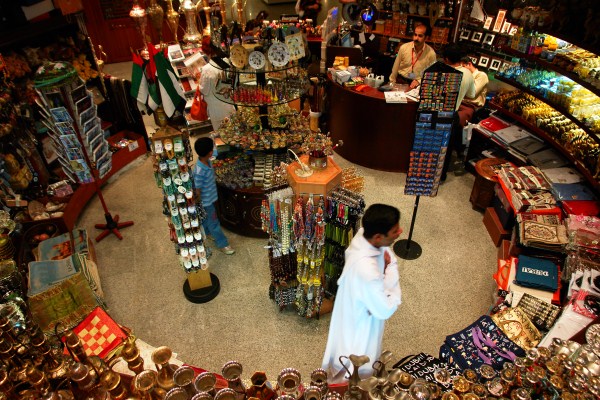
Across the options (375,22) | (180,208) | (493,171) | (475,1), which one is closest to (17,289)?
(180,208)

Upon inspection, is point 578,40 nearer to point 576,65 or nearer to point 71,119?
point 576,65

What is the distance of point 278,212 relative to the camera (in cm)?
320

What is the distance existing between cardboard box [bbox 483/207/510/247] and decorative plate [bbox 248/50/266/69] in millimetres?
3202

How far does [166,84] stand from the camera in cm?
429

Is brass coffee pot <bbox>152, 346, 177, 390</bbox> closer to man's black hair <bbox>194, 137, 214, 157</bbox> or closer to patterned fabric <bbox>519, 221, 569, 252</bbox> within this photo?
man's black hair <bbox>194, 137, 214, 157</bbox>

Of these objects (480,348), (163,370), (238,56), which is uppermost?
(238,56)

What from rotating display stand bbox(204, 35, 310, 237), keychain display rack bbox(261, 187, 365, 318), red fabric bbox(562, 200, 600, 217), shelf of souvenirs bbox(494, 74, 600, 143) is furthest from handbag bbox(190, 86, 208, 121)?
red fabric bbox(562, 200, 600, 217)

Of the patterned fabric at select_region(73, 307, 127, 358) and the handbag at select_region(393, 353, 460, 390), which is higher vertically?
the handbag at select_region(393, 353, 460, 390)

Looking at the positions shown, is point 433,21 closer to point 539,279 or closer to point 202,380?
point 539,279

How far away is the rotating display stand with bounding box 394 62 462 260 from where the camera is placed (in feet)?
11.5

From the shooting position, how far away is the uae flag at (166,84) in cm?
420

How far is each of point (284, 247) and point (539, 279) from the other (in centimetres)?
231

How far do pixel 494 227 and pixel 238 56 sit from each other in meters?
3.49

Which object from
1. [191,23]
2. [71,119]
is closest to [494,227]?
[71,119]
